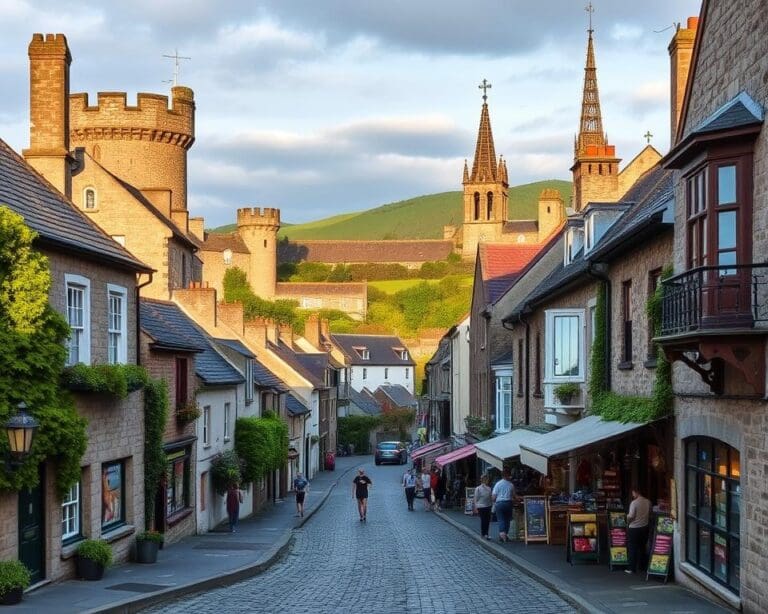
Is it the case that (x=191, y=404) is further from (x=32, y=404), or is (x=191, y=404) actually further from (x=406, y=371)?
(x=406, y=371)

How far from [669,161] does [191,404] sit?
15.4 meters

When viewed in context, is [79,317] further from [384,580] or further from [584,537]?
[584,537]

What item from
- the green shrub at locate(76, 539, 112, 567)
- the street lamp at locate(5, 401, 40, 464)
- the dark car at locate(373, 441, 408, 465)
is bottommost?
the dark car at locate(373, 441, 408, 465)

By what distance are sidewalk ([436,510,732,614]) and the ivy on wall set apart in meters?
2.54

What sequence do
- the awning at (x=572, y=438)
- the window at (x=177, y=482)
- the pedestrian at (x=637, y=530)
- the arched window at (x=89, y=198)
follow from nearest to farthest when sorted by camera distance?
the pedestrian at (x=637, y=530)
the awning at (x=572, y=438)
the window at (x=177, y=482)
the arched window at (x=89, y=198)

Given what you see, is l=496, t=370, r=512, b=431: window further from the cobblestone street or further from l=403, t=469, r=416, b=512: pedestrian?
the cobblestone street

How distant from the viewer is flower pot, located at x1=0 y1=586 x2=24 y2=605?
47.4ft

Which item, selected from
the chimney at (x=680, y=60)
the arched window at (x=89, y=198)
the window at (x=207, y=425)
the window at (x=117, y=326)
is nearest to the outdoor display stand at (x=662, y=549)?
the chimney at (x=680, y=60)

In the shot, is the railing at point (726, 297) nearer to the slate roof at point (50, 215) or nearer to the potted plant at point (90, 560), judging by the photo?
the slate roof at point (50, 215)

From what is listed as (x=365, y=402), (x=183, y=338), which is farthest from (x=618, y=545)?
(x=365, y=402)

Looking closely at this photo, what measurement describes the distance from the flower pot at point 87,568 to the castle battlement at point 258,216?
439 feet

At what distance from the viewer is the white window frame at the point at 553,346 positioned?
2417cm

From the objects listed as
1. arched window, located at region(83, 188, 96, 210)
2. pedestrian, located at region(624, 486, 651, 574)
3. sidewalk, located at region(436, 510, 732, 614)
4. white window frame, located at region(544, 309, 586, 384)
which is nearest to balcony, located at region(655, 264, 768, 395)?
sidewalk, located at region(436, 510, 732, 614)

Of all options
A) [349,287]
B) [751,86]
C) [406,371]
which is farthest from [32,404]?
[349,287]
